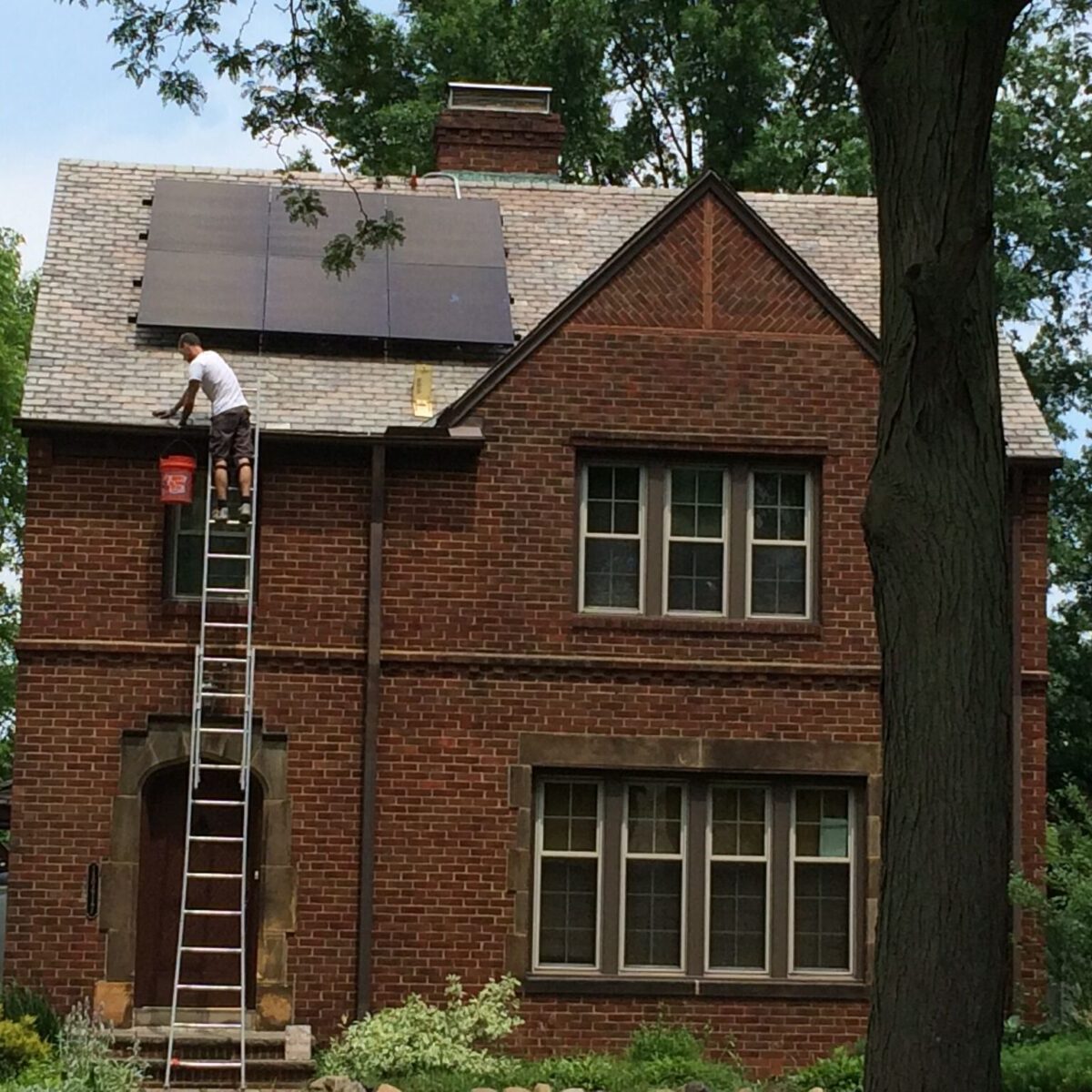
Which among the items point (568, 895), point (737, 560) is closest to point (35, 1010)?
point (568, 895)

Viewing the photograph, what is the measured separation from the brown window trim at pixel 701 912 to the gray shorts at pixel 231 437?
3.65 metres

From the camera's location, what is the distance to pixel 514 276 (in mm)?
21844

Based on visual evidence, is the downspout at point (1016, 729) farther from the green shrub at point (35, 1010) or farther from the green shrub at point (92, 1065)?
the green shrub at point (35, 1010)

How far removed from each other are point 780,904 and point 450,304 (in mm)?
6184

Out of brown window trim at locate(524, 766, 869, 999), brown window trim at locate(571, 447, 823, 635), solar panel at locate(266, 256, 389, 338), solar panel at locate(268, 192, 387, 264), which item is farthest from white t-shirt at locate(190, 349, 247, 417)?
brown window trim at locate(524, 766, 869, 999)

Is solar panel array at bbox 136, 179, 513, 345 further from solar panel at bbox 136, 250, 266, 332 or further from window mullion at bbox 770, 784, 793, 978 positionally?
window mullion at bbox 770, 784, 793, 978

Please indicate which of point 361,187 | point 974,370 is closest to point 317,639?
point 361,187

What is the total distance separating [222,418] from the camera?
61.0 ft

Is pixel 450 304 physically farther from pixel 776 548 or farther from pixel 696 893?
pixel 696 893

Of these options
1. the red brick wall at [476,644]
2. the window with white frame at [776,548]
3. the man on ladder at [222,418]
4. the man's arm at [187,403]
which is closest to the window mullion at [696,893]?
the red brick wall at [476,644]

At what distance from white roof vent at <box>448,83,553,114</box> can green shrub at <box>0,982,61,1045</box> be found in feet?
36.5

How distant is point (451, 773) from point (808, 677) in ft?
10.3

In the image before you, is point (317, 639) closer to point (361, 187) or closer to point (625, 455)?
point (625, 455)

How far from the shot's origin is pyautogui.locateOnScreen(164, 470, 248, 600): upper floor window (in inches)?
752
